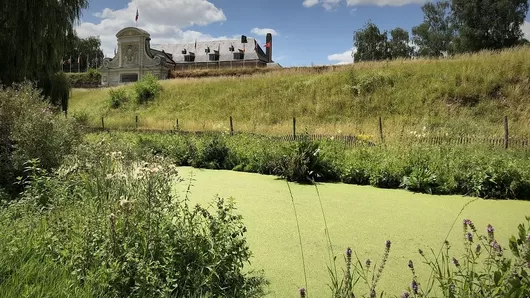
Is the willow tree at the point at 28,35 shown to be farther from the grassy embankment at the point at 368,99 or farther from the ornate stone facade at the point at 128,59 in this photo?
the ornate stone facade at the point at 128,59

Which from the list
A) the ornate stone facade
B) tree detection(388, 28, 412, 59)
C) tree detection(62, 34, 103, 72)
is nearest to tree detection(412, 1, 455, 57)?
tree detection(388, 28, 412, 59)

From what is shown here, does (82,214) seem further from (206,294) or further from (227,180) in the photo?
(227,180)

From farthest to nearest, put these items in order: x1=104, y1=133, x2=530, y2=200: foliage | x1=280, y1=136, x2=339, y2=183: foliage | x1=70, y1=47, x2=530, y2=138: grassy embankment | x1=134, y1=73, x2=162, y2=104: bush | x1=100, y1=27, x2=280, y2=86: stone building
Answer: x1=100, y1=27, x2=280, y2=86: stone building → x1=134, y1=73, x2=162, y2=104: bush → x1=70, y1=47, x2=530, y2=138: grassy embankment → x1=280, y1=136, x2=339, y2=183: foliage → x1=104, y1=133, x2=530, y2=200: foliage

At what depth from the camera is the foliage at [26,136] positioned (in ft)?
15.3

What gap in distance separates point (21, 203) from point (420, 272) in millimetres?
3405

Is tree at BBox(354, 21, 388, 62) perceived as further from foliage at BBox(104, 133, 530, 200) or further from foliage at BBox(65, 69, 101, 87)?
foliage at BBox(104, 133, 530, 200)

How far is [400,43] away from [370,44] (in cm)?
481

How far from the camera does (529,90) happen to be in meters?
15.2

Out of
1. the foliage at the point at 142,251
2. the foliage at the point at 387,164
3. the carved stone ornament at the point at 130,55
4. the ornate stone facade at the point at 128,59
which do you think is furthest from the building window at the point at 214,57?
the foliage at the point at 142,251

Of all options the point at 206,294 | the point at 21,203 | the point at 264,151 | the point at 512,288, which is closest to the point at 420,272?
the point at 512,288

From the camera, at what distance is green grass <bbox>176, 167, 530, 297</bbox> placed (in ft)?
9.60

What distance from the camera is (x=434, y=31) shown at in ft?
150

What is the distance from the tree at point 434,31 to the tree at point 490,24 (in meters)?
9.53

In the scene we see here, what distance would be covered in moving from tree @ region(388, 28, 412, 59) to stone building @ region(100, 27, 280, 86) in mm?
16043
